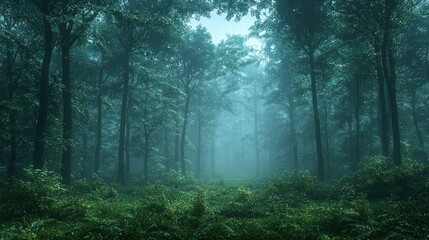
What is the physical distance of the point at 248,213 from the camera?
525 inches

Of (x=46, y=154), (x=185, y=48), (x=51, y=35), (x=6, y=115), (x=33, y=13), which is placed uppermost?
(x=185, y=48)

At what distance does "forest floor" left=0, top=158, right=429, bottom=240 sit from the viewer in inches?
358

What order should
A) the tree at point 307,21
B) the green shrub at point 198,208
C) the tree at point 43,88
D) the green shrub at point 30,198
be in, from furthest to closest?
the tree at point 307,21 < the tree at point 43,88 < the green shrub at point 198,208 < the green shrub at point 30,198

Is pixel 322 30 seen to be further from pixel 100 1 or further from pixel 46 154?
pixel 46 154

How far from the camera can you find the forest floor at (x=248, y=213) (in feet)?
29.9

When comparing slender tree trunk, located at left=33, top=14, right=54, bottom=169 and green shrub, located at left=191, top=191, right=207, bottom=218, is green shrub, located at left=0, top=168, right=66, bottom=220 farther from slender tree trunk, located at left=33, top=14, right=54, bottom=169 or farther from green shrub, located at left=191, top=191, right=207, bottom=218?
green shrub, located at left=191, top=191, right=207, bottom=218

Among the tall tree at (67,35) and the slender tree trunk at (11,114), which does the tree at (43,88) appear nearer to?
→ the tall tree at (67,35)

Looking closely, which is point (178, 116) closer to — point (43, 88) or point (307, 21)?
point (307, 21)

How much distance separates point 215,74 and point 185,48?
4.55m

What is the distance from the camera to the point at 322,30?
22.2 m

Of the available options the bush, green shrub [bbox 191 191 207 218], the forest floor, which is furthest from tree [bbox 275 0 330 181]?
green shrub [bbox 191 191 207 218]

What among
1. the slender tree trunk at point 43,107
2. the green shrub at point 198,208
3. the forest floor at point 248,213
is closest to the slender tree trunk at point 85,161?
the forest floor at point 248,213

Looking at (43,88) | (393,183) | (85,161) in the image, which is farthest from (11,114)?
(85,161)

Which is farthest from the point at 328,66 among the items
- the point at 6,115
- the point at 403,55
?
the point at 6,115
